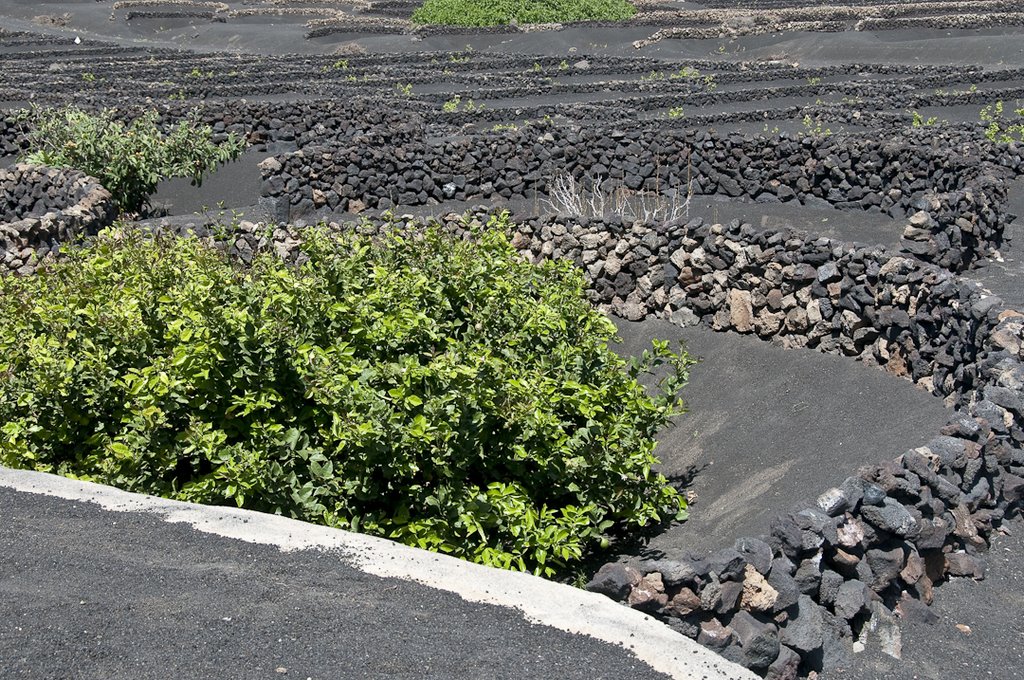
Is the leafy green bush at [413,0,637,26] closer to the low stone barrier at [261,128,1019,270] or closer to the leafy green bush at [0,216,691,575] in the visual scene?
the low stone barrier at [261,128,1019,270]

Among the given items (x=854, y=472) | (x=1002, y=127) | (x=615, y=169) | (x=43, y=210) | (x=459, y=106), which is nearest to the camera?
(x=854, y=472)

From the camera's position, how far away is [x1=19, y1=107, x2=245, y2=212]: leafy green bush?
2031 centimetres

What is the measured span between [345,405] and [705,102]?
83.5ft

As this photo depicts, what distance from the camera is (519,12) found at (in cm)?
5559

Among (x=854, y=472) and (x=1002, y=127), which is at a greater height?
(x=1002, y=127)

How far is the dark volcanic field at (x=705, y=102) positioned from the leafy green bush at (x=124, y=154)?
64cm

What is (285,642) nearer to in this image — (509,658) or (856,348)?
(509,658)

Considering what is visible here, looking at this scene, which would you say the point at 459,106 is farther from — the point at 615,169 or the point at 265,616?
the point at 265,616

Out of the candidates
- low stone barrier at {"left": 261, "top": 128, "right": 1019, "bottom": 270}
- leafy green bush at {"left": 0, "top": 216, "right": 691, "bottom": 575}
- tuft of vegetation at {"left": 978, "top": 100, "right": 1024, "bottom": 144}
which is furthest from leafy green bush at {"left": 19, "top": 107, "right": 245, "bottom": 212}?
tuft of vegetation at {"left": 978, "top": 100, "right": 1024, "bottom": 144}

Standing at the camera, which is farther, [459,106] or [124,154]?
[459,106]

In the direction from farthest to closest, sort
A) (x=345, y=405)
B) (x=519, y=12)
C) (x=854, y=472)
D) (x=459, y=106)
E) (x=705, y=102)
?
(x=519, y=12) < (x=459, y=106) < (x=705, y=102) < (x=854, y=472) < (x=345, y=405)

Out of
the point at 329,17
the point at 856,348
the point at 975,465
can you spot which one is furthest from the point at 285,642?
the point at 329,17

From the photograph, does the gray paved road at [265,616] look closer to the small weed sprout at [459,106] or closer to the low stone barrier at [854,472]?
the low stone barrier at [854,472]

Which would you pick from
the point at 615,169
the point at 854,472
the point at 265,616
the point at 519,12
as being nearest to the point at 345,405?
the point at 265,616
